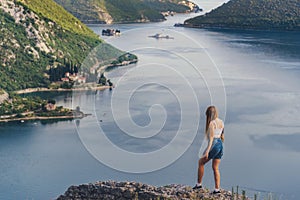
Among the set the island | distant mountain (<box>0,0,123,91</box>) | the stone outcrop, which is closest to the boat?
distant mountain (<box>0,0,123,91</box>)

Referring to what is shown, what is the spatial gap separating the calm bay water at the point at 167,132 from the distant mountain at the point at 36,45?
6.24ft

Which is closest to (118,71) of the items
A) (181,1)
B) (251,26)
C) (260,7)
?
(251,26)

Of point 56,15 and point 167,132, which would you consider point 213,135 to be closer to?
point 167,132

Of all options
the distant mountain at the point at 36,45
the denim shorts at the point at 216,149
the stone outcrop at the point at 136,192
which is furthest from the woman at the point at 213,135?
the distant mountain at the point at 36,45

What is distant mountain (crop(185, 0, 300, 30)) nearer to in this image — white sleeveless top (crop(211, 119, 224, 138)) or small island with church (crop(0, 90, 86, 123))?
small island with church (crop(0, 90, 86, 123))

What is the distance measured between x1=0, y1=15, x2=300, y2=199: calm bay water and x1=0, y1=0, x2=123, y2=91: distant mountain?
6.24 feet

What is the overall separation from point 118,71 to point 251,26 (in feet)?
75.9

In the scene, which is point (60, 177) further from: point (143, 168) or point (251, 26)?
point (251, 26)

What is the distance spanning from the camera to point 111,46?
32.0 metres

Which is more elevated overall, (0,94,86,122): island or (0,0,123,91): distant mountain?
(0,0,123,91): distant mountain

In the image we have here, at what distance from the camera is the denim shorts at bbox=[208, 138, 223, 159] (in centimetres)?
505

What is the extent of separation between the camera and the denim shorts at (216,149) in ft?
16.6

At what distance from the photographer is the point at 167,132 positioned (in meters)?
18.1

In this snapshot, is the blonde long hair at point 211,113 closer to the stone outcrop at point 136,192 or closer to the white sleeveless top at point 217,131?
the white sleeveless top at point 217,131
